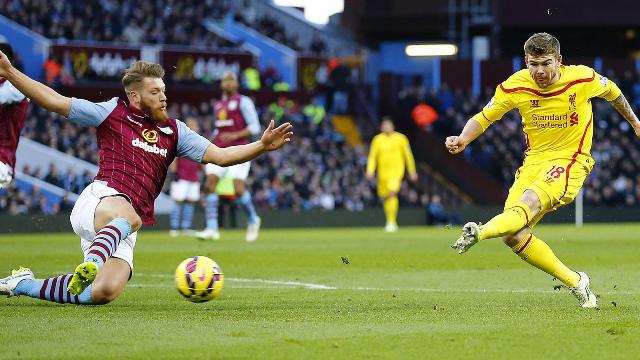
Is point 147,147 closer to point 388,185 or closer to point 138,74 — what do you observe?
point 138,74

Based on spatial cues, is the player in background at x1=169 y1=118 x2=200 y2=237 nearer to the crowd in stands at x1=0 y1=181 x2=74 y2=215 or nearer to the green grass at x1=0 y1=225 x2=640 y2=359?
the crowd in stands at x1=0 y1=181 x2=74 y2=215

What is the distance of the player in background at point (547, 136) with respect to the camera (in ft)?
29.1

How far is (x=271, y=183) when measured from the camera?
30.5 m

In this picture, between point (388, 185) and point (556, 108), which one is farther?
point (388, 185)

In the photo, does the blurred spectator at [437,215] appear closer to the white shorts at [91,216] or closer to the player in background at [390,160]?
the player in background at [390,160]

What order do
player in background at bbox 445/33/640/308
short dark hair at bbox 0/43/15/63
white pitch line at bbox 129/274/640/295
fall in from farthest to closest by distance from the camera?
short dark hair at bbox 0/43/15/63 → white pitch line at bbox 129/274/640/295 → player in background at bbox 445/33/640/308

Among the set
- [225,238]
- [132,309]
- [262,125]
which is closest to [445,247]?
[225,238]

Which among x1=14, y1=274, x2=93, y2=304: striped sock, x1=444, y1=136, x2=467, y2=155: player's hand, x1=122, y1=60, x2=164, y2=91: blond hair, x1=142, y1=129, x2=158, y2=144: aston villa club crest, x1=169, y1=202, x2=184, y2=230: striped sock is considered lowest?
x1=169, y1=202, x2=184, y2=230: striped sock

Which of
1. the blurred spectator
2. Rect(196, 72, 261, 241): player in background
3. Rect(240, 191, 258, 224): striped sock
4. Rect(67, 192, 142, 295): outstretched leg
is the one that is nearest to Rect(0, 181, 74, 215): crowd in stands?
Rect(240, 191, 258, 224): striped sock

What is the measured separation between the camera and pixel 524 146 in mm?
33469

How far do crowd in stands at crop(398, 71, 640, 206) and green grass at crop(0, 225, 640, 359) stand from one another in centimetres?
1775

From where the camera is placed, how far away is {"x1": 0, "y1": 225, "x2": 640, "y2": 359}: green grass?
6465 millimetres

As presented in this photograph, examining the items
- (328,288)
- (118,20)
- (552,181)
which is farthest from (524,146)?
(552,181)

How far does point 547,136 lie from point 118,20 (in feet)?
85.8
